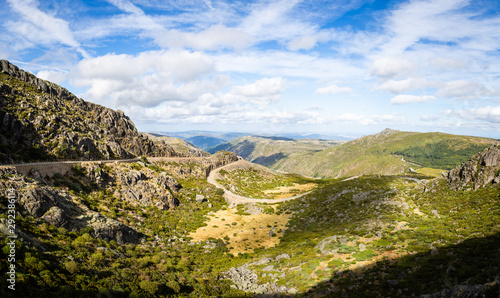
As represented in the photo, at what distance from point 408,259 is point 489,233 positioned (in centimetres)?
1059

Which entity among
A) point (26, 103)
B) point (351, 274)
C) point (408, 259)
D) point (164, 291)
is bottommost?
point (164, 291)

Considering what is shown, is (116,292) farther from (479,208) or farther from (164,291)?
(479,208)

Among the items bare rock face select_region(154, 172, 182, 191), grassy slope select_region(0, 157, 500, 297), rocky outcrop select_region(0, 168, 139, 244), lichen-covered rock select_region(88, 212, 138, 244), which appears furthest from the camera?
bare rock face select_region(154, 172, 182, 191)

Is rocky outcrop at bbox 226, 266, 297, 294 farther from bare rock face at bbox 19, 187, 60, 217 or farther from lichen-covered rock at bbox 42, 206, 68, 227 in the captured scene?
bare rock face at bbox 19, 187, 60, 217

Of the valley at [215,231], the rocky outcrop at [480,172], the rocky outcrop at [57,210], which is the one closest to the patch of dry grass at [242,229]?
the valley at [215,231]

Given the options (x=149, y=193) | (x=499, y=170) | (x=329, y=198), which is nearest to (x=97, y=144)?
(x=149, y=193)

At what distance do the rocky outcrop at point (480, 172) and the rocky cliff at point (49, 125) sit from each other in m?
111

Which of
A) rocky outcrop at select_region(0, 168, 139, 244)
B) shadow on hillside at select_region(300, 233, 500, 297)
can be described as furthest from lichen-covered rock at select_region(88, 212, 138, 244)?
shadow on hillside at select_region(300, 233, 500, 297)

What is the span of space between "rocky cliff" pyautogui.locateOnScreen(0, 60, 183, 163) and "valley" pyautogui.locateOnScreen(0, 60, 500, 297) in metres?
0.51

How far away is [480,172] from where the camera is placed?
43719 mm

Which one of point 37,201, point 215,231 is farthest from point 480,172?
point 37,201

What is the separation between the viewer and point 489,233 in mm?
28000

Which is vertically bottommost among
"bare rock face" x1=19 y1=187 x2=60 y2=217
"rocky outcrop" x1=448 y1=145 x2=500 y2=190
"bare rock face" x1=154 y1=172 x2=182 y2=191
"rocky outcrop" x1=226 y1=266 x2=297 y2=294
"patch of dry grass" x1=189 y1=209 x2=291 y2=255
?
"patch of dry grass" x1=189 y1=209 x2=291 y2=255

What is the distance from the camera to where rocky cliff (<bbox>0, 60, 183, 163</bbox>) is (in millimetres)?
66625
